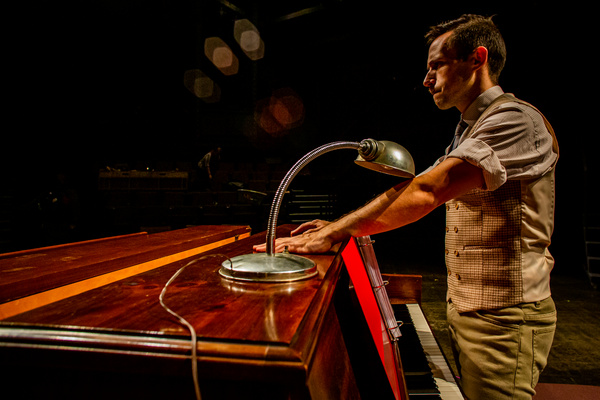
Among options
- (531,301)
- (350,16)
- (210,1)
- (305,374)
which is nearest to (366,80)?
(350,16)

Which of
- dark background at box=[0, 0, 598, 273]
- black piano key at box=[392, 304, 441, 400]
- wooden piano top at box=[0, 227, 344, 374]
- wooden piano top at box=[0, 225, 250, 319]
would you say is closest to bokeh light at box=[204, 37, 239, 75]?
dark background at box=[0, 0, 598, 273]

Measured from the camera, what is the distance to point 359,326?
117 centimetres

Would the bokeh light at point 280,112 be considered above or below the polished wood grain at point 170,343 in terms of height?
above

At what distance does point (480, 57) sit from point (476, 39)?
77 millimetres

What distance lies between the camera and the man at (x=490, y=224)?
113 cm

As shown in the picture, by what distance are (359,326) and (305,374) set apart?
30.7 inches

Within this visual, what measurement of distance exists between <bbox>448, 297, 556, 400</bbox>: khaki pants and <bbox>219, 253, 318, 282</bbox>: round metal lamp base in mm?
885

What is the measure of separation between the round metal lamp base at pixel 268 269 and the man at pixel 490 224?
235mm

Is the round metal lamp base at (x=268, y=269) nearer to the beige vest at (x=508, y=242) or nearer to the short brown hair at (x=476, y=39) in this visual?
the beige vest at (x=508, y=242)

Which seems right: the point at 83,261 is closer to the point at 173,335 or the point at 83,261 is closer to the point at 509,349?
the point at 173,335

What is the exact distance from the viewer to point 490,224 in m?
1.30

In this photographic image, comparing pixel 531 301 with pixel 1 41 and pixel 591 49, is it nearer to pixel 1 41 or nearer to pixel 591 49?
pixel 591 49

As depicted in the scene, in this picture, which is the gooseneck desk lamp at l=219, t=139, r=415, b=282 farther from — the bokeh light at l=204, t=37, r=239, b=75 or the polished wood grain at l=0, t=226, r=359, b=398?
the bokeh light at l=204, t=37, r=239, b=75

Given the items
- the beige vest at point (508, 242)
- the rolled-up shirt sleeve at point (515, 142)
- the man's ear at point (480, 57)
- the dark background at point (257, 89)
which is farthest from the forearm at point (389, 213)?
the dark background at point (257, 89)
